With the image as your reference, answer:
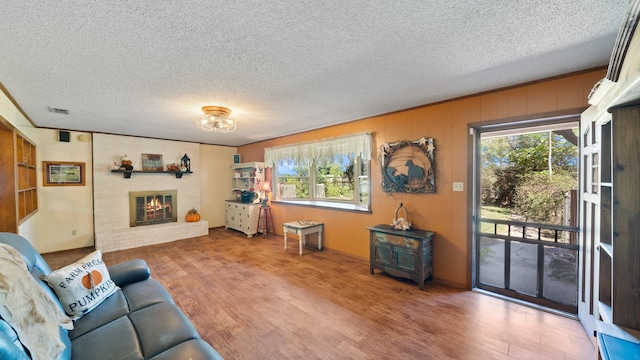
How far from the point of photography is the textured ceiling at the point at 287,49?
1419 millimetres

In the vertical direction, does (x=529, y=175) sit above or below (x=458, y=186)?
above

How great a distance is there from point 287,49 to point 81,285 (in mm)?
2274

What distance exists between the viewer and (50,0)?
1.32 m

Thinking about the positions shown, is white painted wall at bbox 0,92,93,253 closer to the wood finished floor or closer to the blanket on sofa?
the wood finished floor

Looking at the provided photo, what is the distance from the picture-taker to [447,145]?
3.07 metres

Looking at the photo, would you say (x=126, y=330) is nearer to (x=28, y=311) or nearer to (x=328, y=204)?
(x=28, y=311)

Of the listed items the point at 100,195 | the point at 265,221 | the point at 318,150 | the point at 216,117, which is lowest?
the point at 265,221

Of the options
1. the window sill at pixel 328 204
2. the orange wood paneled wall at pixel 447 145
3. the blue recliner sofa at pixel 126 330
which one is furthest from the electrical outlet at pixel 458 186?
the blue recliner sofa at pixel 126 330

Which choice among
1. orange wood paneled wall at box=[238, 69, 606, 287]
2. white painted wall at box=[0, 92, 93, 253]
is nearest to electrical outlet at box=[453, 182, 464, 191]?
orange wood paneled wall at box=[238, 69, 606, 287]

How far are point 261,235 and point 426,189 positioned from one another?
3940mm

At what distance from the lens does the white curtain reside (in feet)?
12.9

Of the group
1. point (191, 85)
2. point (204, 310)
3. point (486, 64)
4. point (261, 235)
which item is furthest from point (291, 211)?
point (486, 64)

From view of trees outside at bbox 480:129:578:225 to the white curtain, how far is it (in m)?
1.64

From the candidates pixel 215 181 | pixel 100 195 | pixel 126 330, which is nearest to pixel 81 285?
pixel 126 330
